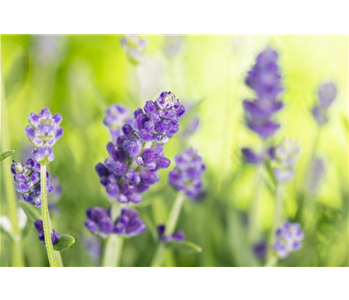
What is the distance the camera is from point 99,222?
35.6 inches

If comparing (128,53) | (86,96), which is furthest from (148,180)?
(86,96)

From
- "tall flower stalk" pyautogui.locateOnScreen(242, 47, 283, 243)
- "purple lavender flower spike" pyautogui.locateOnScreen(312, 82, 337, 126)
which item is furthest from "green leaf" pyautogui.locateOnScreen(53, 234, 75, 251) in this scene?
"purple lavender flower spike" pyautogui.locateOnScreen(312, 82, 337, 126)

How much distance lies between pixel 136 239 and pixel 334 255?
1.43ft

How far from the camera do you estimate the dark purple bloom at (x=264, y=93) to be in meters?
1.30

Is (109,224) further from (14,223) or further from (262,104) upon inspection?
(262,104)

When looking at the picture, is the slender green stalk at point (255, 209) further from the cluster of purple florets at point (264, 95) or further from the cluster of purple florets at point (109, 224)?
the cluster of purple florets at point (109, 224)

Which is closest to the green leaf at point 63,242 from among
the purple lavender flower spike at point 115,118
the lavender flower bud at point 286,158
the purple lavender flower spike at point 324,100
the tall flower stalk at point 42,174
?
the tall flower stalk at point 42,174

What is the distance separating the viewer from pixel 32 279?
37.7 inches

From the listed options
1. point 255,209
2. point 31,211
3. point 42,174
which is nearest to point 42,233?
point 31,211

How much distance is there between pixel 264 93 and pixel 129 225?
1.70ft

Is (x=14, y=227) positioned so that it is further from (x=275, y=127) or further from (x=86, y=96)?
(x=86, y=96)

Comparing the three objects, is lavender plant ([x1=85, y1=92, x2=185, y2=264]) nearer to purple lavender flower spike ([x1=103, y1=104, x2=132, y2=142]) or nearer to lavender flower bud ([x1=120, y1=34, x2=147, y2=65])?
purple lavender flower spike ([x1=103, y1=104, x2=132, y2=142])

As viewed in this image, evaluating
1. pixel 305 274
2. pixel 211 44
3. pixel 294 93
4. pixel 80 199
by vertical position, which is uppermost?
pixel 211 44

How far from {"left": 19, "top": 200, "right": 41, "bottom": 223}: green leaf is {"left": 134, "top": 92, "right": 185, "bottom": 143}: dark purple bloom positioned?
0.62ft
